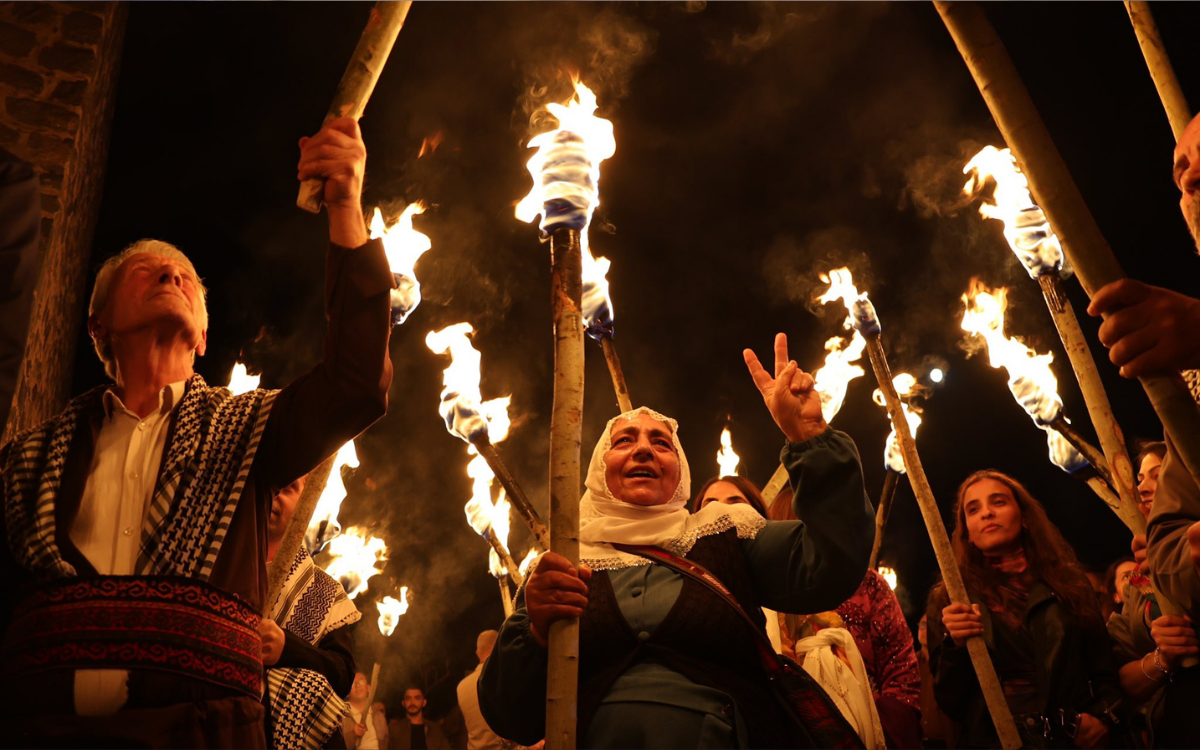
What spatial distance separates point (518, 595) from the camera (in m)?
3.27

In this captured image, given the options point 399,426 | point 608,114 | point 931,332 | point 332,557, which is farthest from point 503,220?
point 931,332

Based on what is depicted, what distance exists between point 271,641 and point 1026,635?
304 cm

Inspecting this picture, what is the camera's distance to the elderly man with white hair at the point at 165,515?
1983mm

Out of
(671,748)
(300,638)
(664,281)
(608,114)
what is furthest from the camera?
(664,281)

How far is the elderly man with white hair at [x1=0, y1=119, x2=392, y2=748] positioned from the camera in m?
1.98

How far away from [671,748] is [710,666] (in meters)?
0.29

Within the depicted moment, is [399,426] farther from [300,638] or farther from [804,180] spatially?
[300,638]

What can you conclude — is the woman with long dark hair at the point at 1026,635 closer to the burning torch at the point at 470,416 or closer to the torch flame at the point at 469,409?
the burning torch at the point at 470,416

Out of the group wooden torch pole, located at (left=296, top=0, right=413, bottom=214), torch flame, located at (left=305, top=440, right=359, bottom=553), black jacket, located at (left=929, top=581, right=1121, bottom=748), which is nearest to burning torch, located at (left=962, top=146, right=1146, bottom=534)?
black jacket, located at (left=929, top=581, right=1121, bottom=748)

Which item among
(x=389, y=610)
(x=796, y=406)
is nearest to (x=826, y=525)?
(x=796, y=406)

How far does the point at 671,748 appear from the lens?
2.51 meters

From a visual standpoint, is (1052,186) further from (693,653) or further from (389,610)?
(389,610)

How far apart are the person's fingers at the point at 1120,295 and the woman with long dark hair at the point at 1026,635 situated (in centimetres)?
240

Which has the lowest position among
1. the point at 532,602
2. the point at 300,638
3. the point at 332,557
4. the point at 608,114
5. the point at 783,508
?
the point at 532,602
